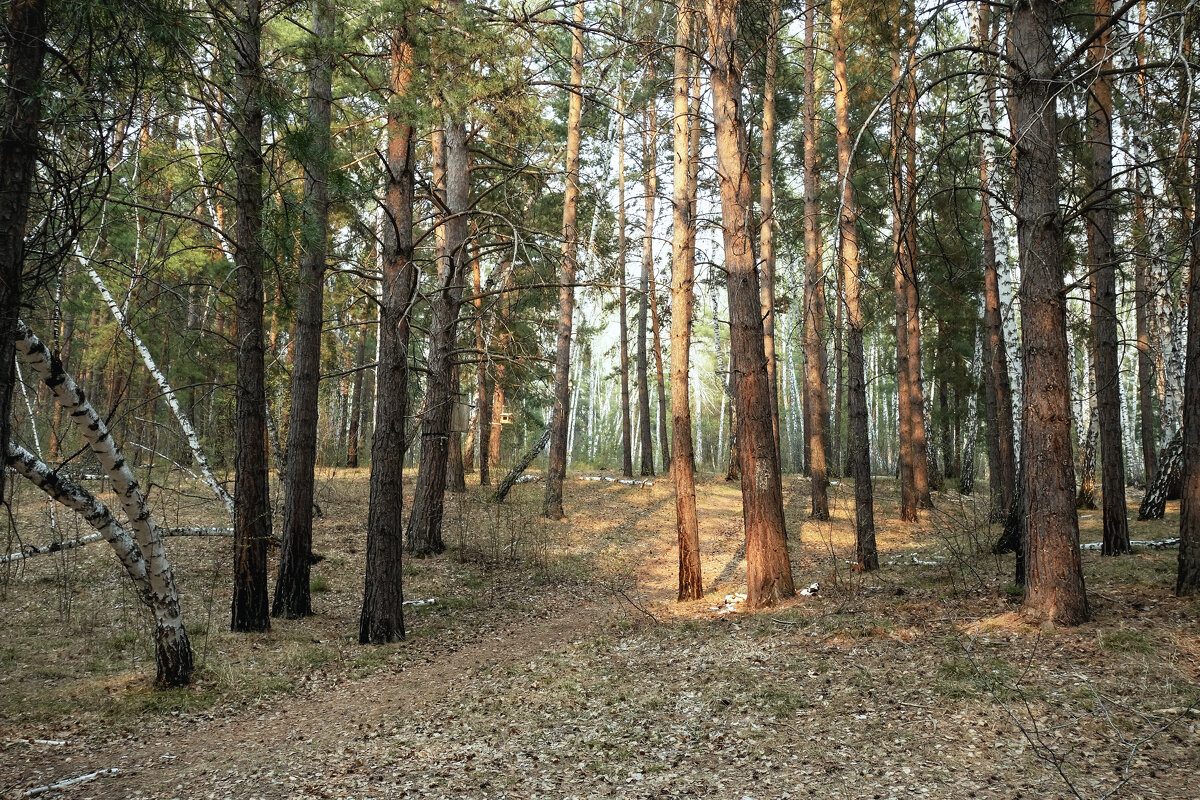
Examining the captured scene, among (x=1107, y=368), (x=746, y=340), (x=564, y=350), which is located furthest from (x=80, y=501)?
(x=1107, y=368)

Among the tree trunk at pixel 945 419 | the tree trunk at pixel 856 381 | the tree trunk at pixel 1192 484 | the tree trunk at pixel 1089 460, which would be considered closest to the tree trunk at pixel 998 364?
the tree trunk at pixel 1089 460

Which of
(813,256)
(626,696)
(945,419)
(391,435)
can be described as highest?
(813,256)

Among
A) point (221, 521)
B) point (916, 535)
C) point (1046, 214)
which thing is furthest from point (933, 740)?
point (221, 521)

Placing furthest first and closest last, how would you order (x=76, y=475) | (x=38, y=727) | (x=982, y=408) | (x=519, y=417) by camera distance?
(x=982, y=408), (x=519, y=417), (x=76, y=475), (x=38, y=727)

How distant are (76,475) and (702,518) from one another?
12.4 metres

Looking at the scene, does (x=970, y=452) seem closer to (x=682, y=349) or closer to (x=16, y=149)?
(x=682, y=349)

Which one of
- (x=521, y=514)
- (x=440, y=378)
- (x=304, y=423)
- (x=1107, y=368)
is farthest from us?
(x=521, y=514)

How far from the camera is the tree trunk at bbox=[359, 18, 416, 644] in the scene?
305 inches

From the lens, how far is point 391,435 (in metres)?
7.86

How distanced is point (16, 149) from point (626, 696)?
218 inches

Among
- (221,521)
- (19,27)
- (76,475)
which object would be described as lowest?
(221,521)

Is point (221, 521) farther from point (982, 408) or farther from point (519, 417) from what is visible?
point (982, 408)

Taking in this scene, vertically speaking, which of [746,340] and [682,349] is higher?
[682,349]

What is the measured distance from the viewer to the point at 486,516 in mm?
14781
